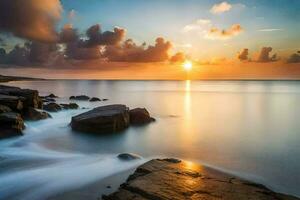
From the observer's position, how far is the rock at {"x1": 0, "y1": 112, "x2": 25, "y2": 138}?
56.7 ft

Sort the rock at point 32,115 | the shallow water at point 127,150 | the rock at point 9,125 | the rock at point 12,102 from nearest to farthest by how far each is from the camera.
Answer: the shallow water at point 127,150, the rock at point 9,125, the rock at point 12,102, the rock at point 32,115

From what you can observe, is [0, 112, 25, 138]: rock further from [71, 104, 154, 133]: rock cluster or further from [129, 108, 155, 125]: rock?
[129, 108, 155, 125]: rock

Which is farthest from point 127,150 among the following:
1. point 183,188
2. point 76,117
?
point 183,188

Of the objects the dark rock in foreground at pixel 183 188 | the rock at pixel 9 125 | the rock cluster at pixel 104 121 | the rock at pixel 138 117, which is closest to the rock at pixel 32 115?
the rock cluster at pixel 104 121

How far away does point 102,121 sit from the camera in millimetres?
20469

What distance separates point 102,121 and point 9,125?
20.0 ft

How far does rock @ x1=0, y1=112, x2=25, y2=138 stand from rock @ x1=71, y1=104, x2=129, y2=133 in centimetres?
429

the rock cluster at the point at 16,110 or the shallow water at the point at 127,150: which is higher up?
the rock cluster at the point at 16,110

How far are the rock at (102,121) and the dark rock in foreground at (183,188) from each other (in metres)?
11.2

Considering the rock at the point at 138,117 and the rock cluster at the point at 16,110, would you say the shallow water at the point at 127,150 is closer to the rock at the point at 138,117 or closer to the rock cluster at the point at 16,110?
the rock cluster at the point at 16,110

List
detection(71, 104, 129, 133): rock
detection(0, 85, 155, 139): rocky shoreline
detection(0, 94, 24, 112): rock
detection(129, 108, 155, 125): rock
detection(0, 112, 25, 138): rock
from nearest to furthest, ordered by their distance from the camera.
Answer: detection(0, 112, 25, 138): rock → detection(0, 85, 155, 139): rocky shoreline → detection(71, 104, 129, 133): rock → detection(0, 94, 24, 112): rock → detection(129, 108, 155, 125): rock

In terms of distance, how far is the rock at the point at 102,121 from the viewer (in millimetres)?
20391

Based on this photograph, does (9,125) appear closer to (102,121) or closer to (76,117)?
(76,117)

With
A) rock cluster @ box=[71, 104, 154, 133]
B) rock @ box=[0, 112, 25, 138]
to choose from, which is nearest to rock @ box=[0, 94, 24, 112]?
rock @ box=[0, 112, 25, 138]
